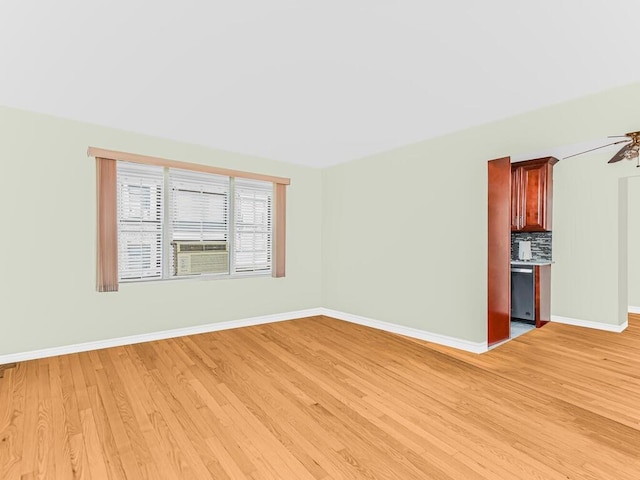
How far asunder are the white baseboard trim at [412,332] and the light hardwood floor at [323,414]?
167 mm

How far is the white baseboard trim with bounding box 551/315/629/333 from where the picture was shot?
172 inches

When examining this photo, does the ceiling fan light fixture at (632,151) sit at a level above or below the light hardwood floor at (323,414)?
above

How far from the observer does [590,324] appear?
453 centimetres

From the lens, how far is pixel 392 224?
443cm

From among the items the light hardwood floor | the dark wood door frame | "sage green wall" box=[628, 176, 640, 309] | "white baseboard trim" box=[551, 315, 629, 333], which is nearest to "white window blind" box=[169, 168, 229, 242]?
the light hardwood floor

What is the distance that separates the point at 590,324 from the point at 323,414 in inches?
175

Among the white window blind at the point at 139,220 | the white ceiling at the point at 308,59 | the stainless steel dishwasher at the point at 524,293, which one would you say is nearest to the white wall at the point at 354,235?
the white window blind at the point at 139,220

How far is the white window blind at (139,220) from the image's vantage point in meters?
3.75

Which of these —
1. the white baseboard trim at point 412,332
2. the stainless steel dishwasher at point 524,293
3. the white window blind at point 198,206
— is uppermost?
the white window blind at point 198,206

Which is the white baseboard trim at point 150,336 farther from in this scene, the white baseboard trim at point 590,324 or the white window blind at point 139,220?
the white baseboard trim at point 590,324

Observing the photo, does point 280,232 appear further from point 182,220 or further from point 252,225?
point 182,220

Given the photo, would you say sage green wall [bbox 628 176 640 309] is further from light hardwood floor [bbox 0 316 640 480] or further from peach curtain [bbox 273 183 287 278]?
peach curtain [bbox 273 183 287 278]

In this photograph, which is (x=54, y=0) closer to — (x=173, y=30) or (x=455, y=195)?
(x=173, y=30)

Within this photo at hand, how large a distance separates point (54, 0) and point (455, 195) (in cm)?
369
